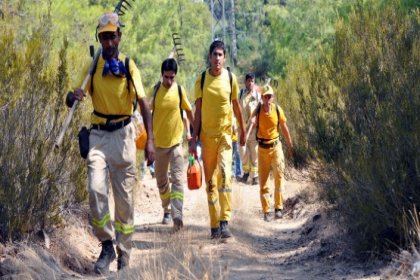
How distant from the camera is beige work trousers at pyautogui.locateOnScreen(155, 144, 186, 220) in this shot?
1076cm

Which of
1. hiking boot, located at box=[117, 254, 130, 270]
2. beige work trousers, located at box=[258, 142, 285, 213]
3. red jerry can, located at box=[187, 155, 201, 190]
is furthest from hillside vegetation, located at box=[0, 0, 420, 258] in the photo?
red jerry can, located at box=[187, 155, 201, 190]

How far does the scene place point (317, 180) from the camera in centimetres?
1008

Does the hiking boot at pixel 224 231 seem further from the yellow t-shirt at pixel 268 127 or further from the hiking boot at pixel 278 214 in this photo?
the hiking boot at pixel 278 214

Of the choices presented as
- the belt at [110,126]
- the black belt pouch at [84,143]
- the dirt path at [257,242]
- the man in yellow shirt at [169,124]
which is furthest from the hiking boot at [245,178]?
the black belt pouch at [84,143]

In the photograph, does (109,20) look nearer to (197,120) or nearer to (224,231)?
Answer: (197,120)

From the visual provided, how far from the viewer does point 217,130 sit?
9914 mm

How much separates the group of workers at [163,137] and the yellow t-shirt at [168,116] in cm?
1

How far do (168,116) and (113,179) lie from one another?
309 centimetres

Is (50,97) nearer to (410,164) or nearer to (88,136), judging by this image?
(88,136)

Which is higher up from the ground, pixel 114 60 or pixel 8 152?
Answer: pixel 114 60

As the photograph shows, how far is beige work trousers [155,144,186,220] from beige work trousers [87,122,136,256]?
8.05 feet

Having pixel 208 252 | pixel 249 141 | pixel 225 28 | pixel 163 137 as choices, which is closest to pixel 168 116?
pixel 163 137

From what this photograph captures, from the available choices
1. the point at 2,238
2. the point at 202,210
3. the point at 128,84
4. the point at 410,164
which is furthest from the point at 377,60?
the point at 202,210

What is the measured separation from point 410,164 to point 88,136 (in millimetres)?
2941
